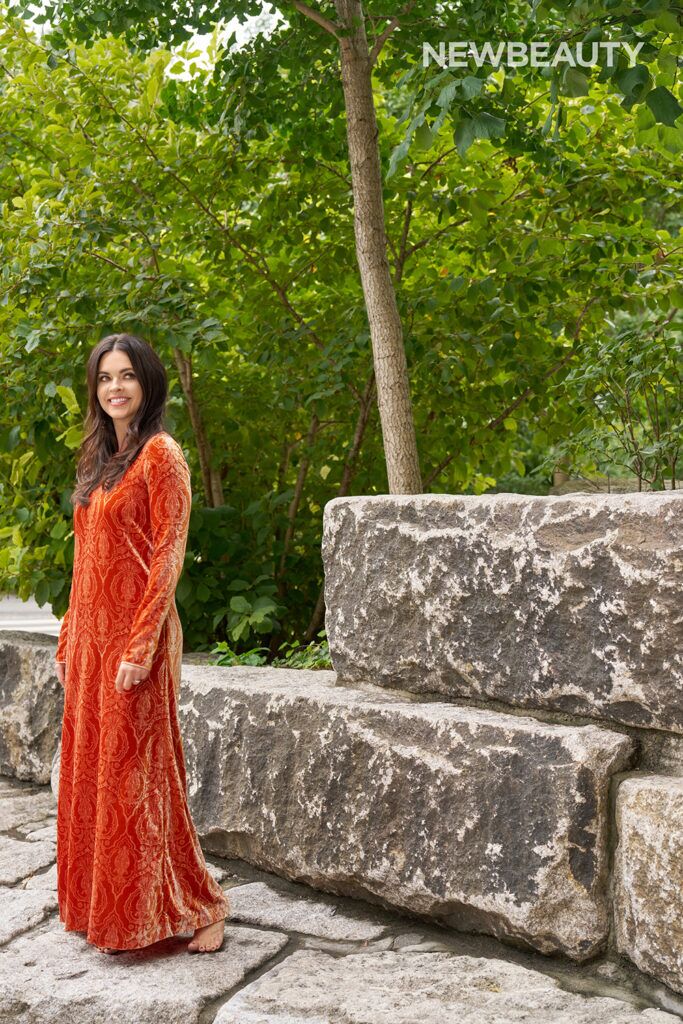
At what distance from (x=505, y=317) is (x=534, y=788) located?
2.37m

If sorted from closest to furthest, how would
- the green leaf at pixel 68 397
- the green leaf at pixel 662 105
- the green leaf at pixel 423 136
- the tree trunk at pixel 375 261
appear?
the green leaf at pixel 662 105 < the green leaf at pixel 423 136 < the tree trunk at pixel 375 261 < the green leaf at pixel 68 397

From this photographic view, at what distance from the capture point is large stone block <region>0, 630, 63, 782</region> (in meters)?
4.15

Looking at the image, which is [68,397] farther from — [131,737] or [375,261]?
[131,737]

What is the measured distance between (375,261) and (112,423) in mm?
1361

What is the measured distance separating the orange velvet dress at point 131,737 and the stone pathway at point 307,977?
0.10m

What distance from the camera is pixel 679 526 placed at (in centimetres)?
225

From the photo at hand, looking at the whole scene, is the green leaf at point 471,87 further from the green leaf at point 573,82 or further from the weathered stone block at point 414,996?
the weathered stone block at point 414,996

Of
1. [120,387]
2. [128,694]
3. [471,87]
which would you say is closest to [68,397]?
[120,387]

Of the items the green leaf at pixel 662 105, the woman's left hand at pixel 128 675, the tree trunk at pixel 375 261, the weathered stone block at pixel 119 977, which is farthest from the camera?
the tree trunk at pixel 375 261

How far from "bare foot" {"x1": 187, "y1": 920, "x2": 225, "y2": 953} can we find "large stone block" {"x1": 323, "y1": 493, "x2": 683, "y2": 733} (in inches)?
31.2

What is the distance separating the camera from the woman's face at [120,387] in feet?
8.80

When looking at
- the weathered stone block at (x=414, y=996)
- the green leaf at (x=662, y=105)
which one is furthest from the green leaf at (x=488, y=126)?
the weathered stone block at (x=414, y=996)

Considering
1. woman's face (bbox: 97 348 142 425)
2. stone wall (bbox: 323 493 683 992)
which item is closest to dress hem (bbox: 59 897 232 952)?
stone wall (bbox: 323 493 683 992)

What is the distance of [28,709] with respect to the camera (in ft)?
13.8
